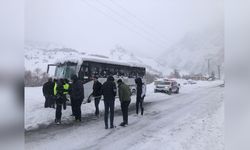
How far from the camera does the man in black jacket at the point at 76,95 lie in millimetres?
2477

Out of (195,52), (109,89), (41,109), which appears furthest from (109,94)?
(195,52)

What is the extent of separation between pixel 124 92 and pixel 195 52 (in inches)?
23.9

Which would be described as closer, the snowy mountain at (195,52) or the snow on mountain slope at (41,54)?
the snowy mountain at (195,52)

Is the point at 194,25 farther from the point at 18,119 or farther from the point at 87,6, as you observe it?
the point at 18,119

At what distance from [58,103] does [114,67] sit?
1.73 feet

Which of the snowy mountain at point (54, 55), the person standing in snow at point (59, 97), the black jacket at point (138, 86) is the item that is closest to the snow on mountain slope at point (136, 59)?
the snowy mountain at point (54, 55)

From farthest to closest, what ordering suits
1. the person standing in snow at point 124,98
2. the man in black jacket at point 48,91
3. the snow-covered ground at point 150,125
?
the man in black jacket at point 48,91, the person standing in snow at point 124,98, the snow-covered ground at point 150,125

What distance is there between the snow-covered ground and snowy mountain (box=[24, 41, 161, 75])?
6.9 inches

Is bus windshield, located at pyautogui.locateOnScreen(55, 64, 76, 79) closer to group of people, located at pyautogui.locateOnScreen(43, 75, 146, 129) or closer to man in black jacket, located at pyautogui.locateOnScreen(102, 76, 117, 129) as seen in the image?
group of people, located at pyautogui.locateOnScreen(43, 75, 146, 129)

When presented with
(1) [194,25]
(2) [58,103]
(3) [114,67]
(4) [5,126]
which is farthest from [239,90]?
(4) [5,126]

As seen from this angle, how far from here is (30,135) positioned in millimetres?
2475

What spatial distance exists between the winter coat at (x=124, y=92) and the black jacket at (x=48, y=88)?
0.55 m

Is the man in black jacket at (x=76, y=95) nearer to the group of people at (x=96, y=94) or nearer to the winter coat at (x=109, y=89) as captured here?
the group of people at (x=96, y=94)

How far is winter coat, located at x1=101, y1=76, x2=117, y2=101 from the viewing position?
2447mm
